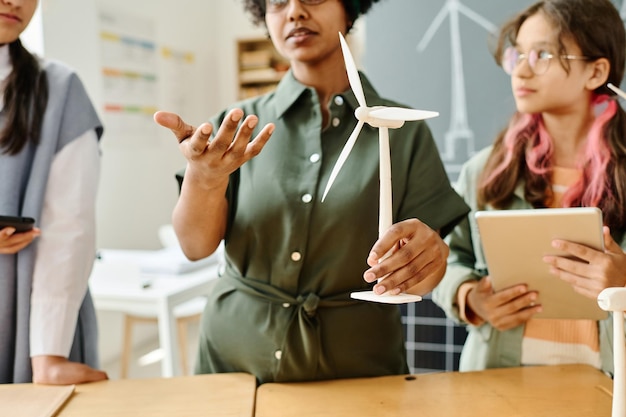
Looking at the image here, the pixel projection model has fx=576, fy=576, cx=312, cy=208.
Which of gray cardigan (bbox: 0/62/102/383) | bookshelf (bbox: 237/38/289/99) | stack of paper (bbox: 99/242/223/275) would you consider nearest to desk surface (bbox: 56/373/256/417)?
gray cardigan (bbox: 0/62/102/383)

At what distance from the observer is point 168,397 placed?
3.79 ft

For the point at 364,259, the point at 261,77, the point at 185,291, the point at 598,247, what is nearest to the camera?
the point at 598,247

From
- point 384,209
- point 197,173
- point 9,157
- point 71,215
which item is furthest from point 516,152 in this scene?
point 9,157

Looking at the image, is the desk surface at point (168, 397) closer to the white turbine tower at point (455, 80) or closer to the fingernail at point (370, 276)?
the fingernail at point (370, 276)

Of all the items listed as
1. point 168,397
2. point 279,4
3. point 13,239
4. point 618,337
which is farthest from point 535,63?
point 13,239

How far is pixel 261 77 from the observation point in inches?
207

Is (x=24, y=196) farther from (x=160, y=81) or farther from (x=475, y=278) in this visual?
(x=160, y=81)

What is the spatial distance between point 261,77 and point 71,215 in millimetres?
4170

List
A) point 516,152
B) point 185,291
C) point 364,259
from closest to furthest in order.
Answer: point 364,259
point 516,152
point 185,291

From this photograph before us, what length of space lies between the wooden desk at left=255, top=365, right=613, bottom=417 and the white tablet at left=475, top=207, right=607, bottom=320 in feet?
0.49

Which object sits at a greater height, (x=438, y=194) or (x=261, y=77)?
(x=261, y=77)

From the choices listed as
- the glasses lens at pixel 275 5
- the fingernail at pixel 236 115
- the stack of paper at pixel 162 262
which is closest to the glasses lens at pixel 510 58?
the glasses lens at pixel 275 5

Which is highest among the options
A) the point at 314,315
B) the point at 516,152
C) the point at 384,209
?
the point at 516,152

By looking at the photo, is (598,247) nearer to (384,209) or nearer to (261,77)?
(384,209)
